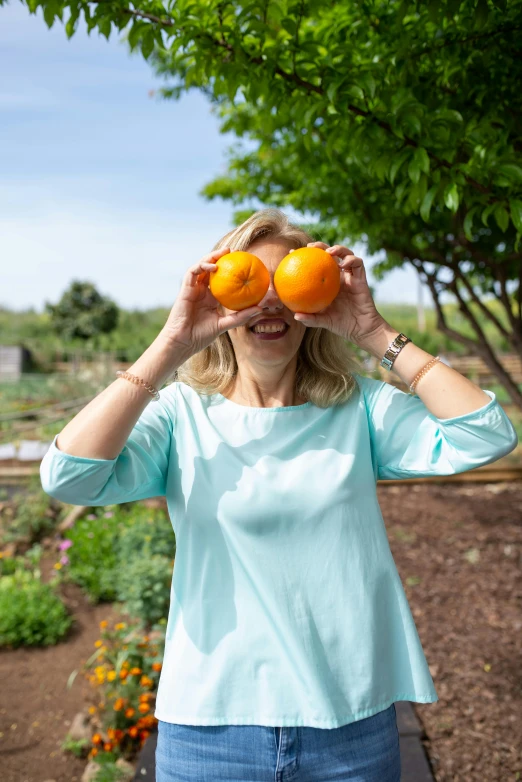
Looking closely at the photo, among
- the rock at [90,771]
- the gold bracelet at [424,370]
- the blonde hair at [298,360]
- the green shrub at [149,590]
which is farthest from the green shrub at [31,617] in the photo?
the gold bracelet at [424,370]

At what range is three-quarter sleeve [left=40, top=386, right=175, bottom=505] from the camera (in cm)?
148

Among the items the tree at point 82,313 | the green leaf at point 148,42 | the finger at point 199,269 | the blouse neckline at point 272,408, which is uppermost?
the tree at point 82,313

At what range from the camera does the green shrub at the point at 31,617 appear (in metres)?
4.36

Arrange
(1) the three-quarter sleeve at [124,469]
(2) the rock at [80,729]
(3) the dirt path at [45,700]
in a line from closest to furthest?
(1) the three-quarter sleeve at [124,469]
(3) the dirt path at [45,700]
(2) the rock at [80,729]

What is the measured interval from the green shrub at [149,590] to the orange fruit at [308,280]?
2.65 meters

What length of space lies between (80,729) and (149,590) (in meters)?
0.81

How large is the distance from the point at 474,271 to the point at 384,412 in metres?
4.07

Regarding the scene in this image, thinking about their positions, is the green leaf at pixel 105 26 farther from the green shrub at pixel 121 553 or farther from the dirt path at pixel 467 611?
the dirt path at pixel 467 611

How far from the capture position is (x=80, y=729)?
3.39m

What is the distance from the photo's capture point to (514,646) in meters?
4.06

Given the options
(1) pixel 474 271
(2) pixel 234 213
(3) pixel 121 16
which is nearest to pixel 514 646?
(1) pixel 474 271

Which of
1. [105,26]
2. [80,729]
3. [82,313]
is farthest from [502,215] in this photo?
[82,313]

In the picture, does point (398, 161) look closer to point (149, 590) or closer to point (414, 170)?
point (414, 170)

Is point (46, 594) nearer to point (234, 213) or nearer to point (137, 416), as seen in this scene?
point (137, 416)
